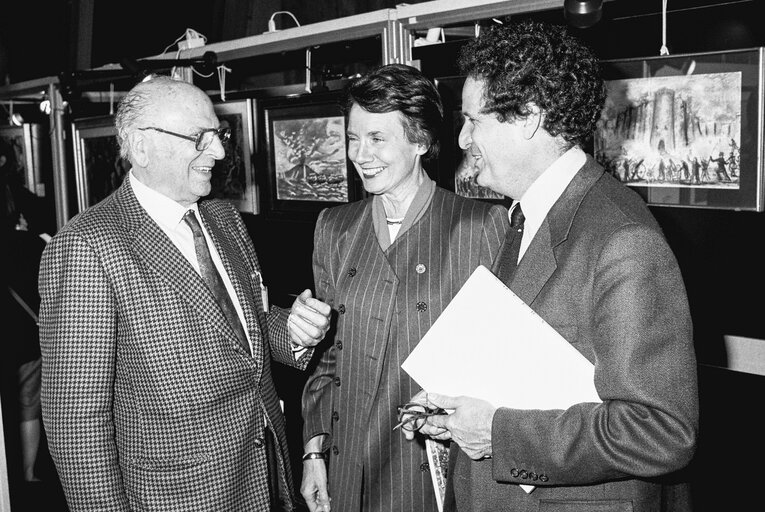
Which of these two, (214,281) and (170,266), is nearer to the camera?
(170,266)

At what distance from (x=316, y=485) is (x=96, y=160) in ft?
9.78

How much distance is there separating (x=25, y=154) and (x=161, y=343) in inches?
163

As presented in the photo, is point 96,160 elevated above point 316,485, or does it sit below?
above

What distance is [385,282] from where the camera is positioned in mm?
2150

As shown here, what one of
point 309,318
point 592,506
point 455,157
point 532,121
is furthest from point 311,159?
point 592,506

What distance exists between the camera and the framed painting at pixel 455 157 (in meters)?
2.59

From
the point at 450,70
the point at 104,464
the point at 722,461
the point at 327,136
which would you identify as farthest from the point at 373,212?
the point at 722,461

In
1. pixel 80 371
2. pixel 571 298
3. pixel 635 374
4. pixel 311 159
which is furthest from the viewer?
pixel 311 159

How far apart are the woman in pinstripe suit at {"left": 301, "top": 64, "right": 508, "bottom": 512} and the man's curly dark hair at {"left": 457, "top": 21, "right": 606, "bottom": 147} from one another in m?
0.61

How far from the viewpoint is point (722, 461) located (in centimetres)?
213

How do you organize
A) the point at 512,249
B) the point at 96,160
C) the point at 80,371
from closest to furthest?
the point at 512,249, the point at 80,371, the point at 96,160

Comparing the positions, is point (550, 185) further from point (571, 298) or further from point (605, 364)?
point (605, 364)

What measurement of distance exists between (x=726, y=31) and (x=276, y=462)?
6.12 ft

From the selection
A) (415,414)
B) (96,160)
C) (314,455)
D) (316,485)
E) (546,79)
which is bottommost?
(316,485)
